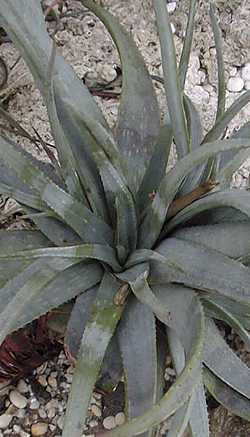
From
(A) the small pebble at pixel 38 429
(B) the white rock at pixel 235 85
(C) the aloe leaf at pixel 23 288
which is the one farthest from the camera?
(B) the white rock at pixel 235 85

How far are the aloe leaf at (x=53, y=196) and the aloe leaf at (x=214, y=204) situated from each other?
0.34 ft

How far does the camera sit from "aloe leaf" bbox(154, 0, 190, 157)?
99 cm

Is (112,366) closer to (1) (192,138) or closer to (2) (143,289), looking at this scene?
(2) (143,289)

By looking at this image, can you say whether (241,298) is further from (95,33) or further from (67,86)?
(95,33)

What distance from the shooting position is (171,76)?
3.27 feet

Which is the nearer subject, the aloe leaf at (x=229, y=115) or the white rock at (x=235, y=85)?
the aloe leaf at (x=229, y=115)

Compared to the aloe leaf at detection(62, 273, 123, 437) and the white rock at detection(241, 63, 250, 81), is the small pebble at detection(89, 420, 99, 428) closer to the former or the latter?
the aloe leaf at detection(62, 273, 123, 437)

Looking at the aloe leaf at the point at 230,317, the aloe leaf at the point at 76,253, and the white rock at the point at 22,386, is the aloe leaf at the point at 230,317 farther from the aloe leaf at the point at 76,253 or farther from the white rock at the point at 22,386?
the white rock at the point at 22,386

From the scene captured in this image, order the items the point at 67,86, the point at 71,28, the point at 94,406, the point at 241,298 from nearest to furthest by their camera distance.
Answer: the point at 241,298, the point at 67,86, the point at 94,406, the point at 71,28

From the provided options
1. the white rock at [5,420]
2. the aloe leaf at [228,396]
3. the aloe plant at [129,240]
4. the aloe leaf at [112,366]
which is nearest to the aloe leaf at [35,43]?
the aloe plant at [129,240]

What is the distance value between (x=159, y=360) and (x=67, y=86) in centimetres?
40

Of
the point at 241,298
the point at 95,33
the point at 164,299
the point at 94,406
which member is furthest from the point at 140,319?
the point at 95,33

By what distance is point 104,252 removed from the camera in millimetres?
993

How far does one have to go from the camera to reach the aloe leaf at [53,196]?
93 centimetres
